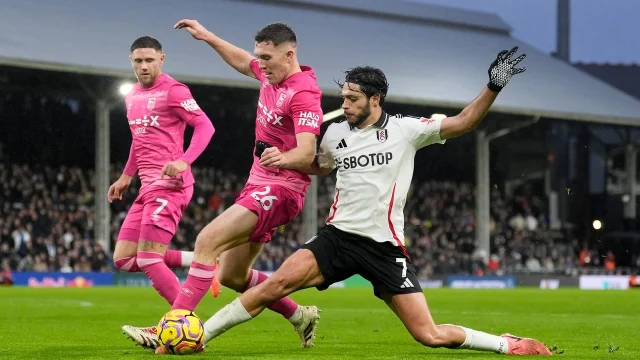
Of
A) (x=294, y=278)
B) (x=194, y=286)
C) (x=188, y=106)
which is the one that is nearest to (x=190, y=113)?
(x=188, y=106)

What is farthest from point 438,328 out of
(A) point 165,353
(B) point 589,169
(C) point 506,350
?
(B) point 589,169

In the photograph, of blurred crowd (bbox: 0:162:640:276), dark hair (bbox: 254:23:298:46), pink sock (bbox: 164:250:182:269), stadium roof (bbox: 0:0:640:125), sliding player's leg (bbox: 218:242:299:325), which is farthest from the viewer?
stadium roof (bbox: 0:0:640:125)

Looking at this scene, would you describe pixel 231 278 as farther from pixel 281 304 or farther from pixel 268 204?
pixel 268 204

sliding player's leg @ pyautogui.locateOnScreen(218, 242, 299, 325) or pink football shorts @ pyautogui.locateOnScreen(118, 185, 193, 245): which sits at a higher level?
pink football shorts @ pyautogui.locateOnScreen(118, 185, 193, 245)

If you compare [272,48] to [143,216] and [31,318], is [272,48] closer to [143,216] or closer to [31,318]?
[143,216]

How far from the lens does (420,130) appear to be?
8516 millimetres

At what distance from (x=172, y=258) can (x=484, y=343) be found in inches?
144

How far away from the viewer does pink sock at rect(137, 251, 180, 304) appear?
10.2 meters

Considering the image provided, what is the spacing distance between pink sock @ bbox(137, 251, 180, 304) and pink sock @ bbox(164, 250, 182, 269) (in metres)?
0.65

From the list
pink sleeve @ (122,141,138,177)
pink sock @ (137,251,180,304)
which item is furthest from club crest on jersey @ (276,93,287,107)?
pink sleeve @ (122,141,138,177)

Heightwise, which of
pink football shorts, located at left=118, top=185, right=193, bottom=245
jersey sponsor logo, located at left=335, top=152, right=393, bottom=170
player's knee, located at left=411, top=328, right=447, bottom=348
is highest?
jersey sponsor logo, located at left=335, top=152, right=393, bottom=170

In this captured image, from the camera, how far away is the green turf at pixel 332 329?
9156 millimetres

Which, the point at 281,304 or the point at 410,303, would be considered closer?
the point at 410,303

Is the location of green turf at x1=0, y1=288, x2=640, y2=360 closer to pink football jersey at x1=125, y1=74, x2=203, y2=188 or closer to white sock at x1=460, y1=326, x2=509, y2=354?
white sock at x1=460, y1=326, x2=509, y2=354
